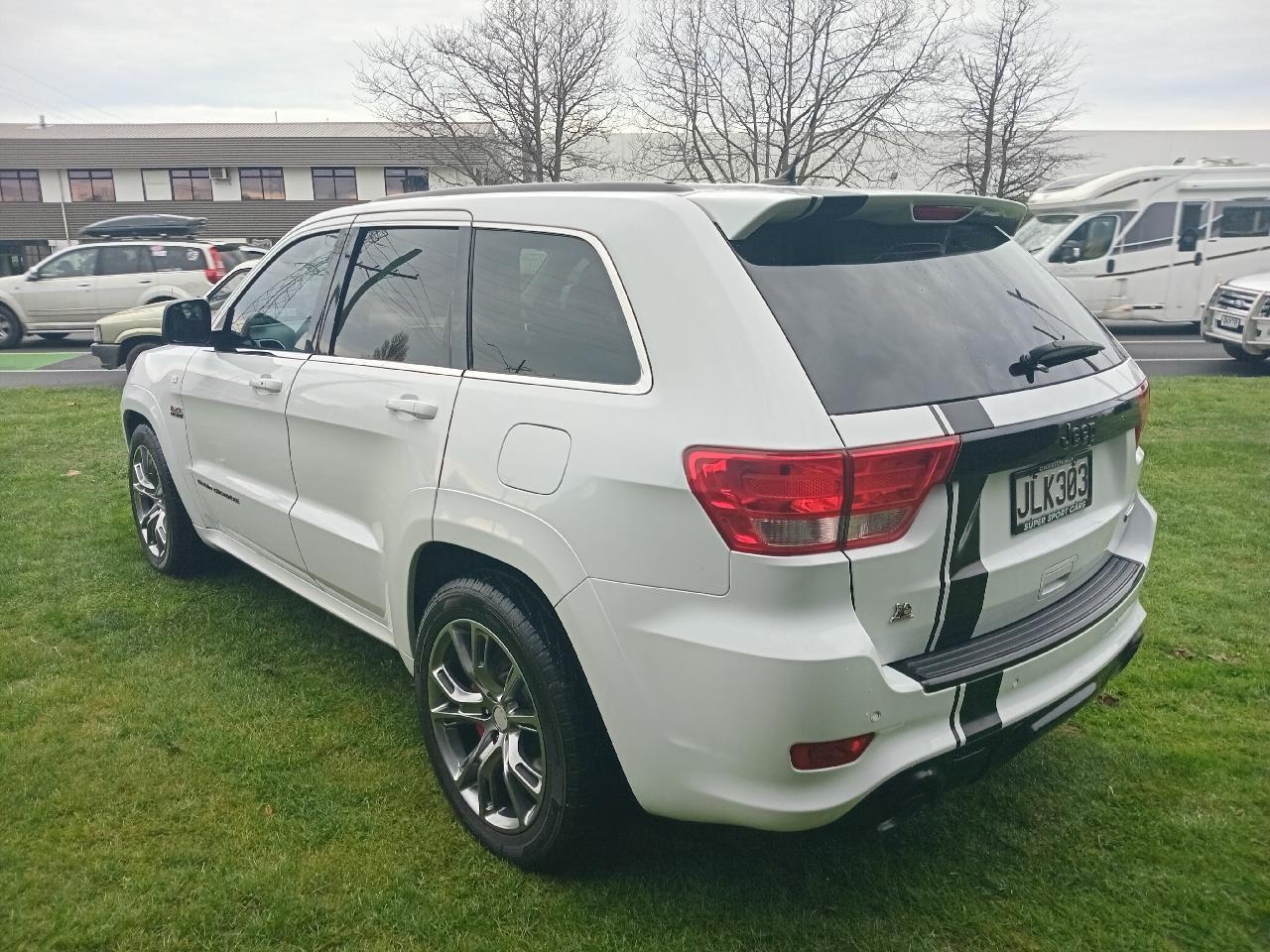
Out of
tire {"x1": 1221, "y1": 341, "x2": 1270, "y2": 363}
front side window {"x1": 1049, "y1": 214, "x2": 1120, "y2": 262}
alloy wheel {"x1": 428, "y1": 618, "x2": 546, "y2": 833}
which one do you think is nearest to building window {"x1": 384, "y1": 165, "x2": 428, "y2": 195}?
front side window {"x1": 1049, "y1": 214, "x2": 1120, "y2": 262}

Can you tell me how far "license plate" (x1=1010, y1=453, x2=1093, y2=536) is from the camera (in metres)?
2.33

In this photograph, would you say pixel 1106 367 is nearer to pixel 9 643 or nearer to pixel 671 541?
pixel 671 541

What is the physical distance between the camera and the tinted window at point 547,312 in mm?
2418

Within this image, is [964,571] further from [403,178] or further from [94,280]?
[403,178]

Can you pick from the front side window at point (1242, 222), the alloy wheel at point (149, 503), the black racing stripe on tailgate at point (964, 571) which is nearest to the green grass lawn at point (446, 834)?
the black racing stripe on tailgate at point (964, 571)

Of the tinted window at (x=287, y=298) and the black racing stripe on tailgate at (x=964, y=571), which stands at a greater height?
the tinted window at (x=287, y=298)

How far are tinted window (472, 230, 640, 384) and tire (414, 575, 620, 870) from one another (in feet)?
2.00

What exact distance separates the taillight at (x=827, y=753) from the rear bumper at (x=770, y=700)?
0.06 ft

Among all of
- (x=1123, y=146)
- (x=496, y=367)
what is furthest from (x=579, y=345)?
(x=1123, y=146)

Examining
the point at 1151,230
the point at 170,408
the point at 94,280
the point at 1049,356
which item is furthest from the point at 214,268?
the point at 1049,356

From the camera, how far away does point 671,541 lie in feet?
6.98

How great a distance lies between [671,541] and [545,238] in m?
1.01

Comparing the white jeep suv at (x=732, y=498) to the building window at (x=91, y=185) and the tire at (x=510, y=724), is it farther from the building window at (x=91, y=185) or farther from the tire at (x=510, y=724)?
the building window at (x=91, y=185)

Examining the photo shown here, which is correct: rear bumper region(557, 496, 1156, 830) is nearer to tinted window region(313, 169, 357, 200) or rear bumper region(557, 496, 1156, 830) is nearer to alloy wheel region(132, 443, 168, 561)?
alloy wheel region(132, 443, 168, 561)
